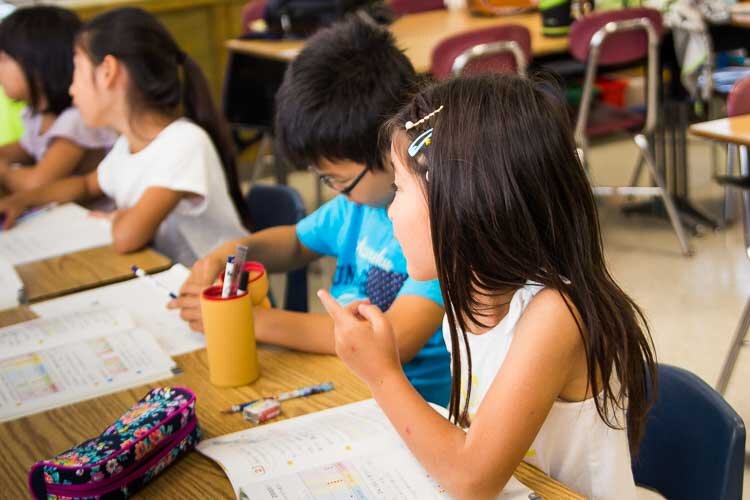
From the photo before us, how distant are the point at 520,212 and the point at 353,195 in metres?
0.58

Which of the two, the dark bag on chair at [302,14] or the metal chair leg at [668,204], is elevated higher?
the dark bag on chair at [302,14]

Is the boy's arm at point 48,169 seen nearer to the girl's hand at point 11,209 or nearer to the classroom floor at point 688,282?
the girl's hand at point 11,209

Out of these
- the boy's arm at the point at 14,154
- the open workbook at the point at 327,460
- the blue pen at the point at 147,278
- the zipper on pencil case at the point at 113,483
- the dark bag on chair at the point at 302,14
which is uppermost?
the dark bag on chair at the point at 302,14

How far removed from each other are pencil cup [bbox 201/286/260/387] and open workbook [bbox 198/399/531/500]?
0.46 feet

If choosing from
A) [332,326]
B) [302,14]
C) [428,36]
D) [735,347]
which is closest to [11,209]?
[332,326]

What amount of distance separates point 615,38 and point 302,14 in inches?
52.1

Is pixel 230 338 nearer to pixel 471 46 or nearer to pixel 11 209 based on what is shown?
pixel 11 209

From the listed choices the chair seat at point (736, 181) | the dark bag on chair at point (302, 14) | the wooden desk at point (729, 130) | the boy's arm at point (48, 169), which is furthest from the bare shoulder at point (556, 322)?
the dark bag on chair at point (302, 14)

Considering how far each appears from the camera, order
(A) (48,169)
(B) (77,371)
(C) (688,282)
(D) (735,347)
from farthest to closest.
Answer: (C) (688,282)
(A) (48,169)
(D) (735,347)
(B) (77,371)

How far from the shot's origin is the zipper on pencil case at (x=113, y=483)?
3.33 ft

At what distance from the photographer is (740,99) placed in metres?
2.79

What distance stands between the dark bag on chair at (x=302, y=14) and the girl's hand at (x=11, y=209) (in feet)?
6.60

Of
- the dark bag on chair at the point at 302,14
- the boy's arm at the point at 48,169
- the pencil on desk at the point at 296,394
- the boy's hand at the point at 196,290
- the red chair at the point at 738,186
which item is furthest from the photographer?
the dark bag on chair at the point at 302,14

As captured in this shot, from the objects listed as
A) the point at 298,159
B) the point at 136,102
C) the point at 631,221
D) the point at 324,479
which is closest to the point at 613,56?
the point at 631,221
